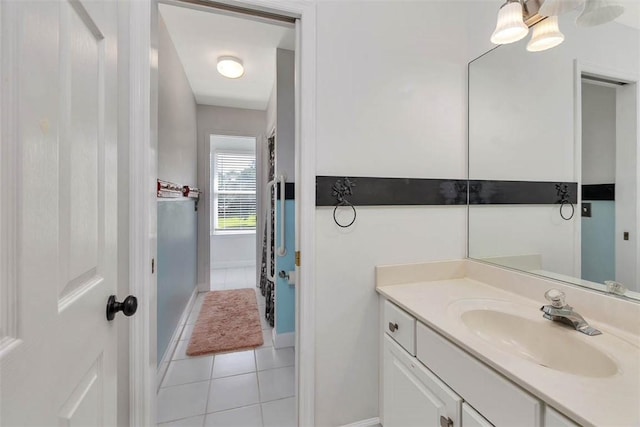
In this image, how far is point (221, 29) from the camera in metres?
2.07

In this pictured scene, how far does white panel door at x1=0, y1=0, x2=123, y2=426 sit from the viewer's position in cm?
38

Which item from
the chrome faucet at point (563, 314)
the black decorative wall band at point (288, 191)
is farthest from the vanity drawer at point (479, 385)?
the black decorative wall band at point (288, 191)

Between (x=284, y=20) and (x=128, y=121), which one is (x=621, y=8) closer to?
(x=284, y=20)

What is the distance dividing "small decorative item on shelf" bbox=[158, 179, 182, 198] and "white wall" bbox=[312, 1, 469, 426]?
3.66 feet

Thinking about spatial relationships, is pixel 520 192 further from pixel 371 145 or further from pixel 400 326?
pixel 400 326

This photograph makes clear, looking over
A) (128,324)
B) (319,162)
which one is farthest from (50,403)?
(319,162)

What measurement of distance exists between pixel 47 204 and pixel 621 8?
177 centimetres

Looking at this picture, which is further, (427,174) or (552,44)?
(427,174)

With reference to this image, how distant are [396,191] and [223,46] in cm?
198

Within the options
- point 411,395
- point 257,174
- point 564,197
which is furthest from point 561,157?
point 257,174

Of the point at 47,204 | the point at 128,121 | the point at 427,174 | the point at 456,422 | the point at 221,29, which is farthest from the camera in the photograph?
the point at 221,29

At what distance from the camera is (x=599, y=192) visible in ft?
3.52

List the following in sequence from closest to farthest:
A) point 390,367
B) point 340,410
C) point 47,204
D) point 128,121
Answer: point 47,204, point 128,121, point 390,367, point 340,410

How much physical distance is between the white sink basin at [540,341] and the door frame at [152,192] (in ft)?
2.38
